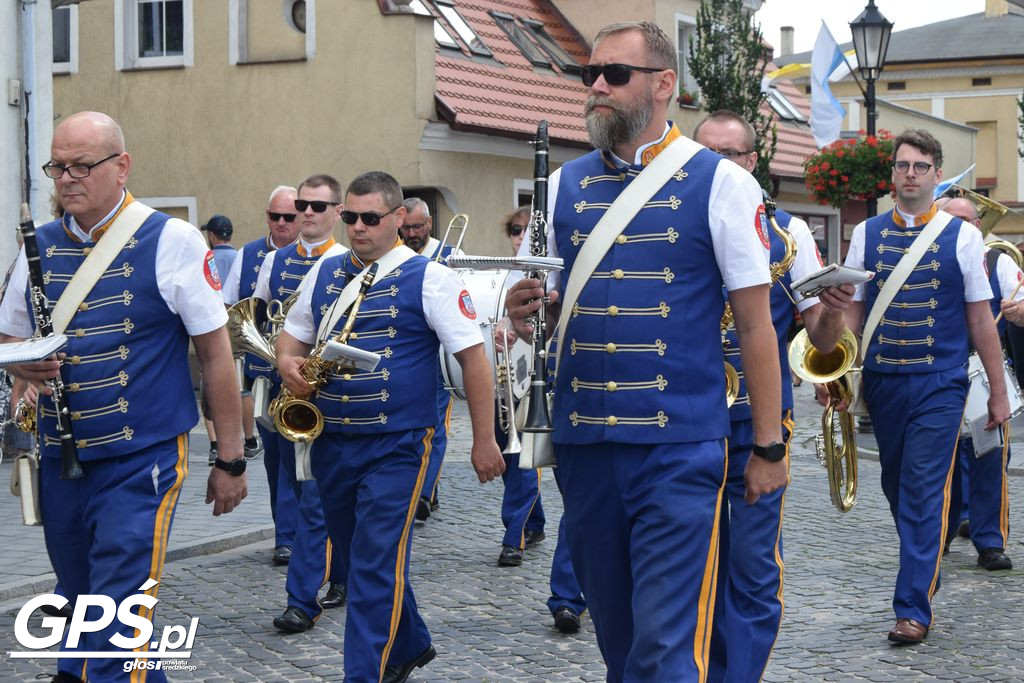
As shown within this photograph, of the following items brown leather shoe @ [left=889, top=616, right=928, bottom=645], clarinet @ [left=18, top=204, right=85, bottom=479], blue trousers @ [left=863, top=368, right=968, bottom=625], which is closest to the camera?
clarinet @ [left=18, top=204, right=85, bottom=479]

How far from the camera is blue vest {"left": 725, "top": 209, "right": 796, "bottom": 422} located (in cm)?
618

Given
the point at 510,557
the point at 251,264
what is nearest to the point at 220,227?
the point at 251,264

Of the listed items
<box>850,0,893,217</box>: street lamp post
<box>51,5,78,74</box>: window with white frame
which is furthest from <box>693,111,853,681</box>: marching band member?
<box>51,5,78,74</box>: window with white frame

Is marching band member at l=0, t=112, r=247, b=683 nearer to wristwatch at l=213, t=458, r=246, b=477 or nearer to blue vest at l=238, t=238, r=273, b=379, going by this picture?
wristwatch at l=213, t=458, r=246, b=477

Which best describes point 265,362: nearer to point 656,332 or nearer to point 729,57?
point 656,332

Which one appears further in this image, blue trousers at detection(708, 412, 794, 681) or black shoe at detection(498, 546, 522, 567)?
black shoe at detection(498, 546, 522, 567)

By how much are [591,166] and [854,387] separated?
11.4 ft

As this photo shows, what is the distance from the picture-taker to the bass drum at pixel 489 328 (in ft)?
28.2

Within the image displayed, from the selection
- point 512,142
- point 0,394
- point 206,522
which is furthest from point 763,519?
point 512,142

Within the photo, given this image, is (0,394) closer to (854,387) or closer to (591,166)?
(854,387)

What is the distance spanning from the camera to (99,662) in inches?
201

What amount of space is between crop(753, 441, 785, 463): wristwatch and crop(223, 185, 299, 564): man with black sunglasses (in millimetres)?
4704

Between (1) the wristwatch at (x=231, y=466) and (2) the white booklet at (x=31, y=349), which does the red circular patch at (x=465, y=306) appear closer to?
(1) the wristwatch at (x=231, y=466)

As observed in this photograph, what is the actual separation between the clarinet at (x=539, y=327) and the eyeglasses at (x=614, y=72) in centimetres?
19
